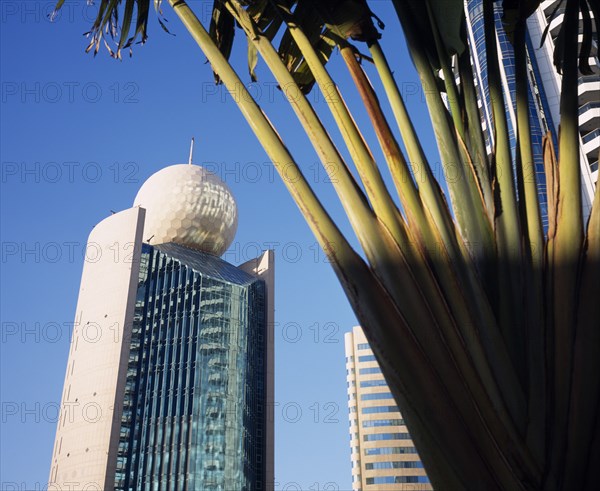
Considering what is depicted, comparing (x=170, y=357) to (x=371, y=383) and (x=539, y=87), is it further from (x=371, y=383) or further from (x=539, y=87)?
(x=371, y=383)

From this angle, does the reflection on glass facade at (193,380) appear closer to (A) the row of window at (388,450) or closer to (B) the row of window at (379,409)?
(A) the row of window at (388,450)

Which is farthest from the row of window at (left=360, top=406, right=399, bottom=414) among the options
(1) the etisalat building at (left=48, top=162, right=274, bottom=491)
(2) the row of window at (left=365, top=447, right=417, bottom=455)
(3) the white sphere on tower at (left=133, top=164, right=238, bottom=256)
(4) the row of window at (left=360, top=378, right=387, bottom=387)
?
(3) the white sphere on tower at (left=133, top=164, right=238, bottom=256)

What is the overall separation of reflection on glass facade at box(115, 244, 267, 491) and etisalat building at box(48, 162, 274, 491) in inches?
2.2

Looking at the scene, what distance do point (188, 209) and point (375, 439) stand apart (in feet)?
134

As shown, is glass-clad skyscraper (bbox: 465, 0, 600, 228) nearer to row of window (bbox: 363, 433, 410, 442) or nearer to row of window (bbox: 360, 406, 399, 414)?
row of window (bbox: 360, 406, 399, 414)

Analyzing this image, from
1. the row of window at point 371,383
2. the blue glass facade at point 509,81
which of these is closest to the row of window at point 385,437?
the row of window at point 371,383

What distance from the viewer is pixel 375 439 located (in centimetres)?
6750

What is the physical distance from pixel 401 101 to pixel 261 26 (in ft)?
4.32

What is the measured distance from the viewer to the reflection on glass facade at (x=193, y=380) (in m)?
30.6

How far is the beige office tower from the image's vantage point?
63.9m

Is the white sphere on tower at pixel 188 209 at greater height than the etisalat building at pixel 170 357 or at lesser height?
greater

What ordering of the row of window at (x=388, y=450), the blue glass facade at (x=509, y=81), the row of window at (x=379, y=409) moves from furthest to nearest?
the row of window at (x=379, y=409) → the row of window at (x=388, y=450) → the blue glass facade at (x=509, y=81)

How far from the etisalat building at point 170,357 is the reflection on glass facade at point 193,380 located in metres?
0.06

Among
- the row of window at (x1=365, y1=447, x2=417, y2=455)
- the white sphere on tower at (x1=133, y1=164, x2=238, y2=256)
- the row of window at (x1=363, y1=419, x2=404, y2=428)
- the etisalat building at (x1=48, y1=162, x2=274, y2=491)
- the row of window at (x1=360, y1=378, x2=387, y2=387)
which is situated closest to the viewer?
the etisalat building at (x1=48, y1=162, x2=274, y2=491)
